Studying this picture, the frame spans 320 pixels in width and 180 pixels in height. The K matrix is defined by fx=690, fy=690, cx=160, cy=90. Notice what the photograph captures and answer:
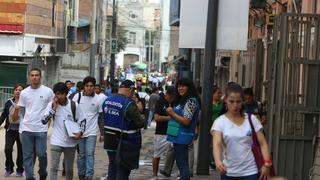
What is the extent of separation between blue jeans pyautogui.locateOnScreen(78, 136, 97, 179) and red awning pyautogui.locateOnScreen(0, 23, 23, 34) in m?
23.6

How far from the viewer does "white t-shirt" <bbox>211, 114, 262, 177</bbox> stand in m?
6.55

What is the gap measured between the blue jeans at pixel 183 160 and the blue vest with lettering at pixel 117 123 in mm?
1111

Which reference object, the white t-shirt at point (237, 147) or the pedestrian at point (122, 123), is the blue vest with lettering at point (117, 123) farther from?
the white t-shirt at point (237, 147)

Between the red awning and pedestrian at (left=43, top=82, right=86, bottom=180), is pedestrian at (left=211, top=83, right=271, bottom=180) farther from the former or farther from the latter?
the red awning

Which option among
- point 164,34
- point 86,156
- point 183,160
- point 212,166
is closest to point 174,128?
point 183,160

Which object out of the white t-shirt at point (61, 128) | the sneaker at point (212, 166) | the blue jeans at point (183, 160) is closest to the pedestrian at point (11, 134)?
the white t-shirt at point (61, 128)

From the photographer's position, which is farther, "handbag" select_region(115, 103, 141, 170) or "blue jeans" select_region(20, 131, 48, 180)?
"blue jeans" select_region(20, 131, 48, 180)

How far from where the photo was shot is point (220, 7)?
1262 centimetres

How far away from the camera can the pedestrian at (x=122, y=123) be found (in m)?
9.27

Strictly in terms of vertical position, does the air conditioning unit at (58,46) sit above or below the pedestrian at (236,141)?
above

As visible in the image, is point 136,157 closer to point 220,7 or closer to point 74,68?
point 220,7

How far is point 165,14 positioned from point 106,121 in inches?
3528

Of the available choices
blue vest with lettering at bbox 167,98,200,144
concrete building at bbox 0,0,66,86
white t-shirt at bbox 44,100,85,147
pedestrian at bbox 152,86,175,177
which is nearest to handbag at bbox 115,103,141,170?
white t-shirt at bbox 44,100,85,147

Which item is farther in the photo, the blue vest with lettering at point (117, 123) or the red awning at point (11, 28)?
the red awning at point (11, 28)
